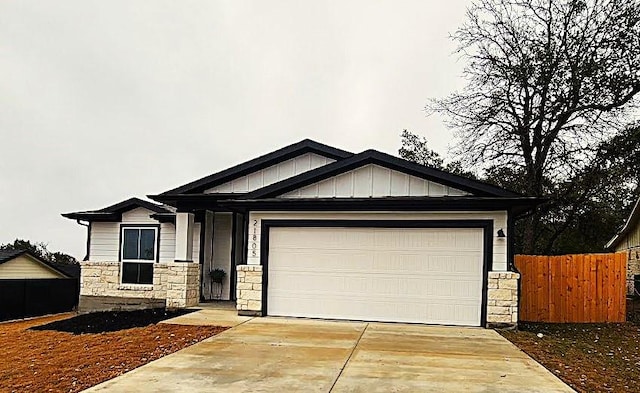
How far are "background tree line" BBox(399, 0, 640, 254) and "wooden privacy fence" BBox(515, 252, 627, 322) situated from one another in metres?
6.16

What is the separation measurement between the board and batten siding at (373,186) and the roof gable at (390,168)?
0.08 m

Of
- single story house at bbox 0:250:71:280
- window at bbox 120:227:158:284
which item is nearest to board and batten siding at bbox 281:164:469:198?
window at bbox 120:227:158:284

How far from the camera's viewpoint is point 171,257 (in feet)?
47.2

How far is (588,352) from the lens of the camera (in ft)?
29.5

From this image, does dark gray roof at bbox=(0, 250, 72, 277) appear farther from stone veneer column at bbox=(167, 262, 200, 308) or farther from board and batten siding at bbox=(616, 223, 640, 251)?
board and batten siding at bbox=(616, 223, 640, 251)

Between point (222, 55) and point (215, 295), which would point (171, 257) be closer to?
point (215, 295)

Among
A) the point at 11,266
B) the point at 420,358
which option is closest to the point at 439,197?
the point at 420,358

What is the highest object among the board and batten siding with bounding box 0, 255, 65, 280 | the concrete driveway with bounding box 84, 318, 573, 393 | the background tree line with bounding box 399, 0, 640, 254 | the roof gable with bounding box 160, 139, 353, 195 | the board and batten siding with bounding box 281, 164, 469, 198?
the background tree line with bounding box 399, 0, 640, 254

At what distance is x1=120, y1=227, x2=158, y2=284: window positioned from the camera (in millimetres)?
14570

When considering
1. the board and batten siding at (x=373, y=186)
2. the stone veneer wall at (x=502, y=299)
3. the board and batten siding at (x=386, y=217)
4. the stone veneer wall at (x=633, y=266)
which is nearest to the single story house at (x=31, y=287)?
the board and batten siding at (x=386, y=217)

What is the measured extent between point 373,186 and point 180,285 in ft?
17.7

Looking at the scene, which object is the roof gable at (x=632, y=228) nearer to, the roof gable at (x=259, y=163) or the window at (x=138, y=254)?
the roof gable at (x=259, y=163)

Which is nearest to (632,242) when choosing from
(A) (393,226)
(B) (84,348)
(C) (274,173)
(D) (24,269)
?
(A) (393,226)

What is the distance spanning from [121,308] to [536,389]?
11.5 m
